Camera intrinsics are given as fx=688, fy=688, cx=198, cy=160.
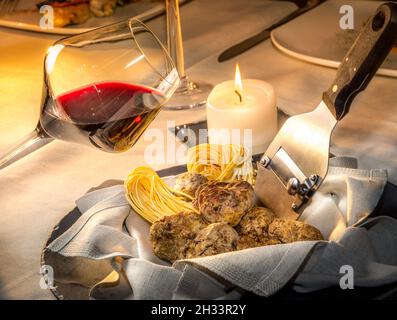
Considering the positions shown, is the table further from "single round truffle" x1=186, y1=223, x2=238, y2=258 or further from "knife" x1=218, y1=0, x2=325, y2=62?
"single round truffle" x1=186, y1=223, x2=238, y2=258

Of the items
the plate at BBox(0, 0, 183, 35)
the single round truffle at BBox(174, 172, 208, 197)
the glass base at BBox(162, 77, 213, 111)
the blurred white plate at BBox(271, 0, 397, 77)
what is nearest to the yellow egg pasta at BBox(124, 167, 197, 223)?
the single round truffle at BBox(174, 172, 208, 197)

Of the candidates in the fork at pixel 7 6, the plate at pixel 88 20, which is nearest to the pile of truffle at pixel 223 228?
the plate at pixel 88 20

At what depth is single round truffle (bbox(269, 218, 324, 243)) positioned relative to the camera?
0.64 m

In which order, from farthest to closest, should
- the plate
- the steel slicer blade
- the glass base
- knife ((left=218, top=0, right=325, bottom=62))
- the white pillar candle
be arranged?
1. the plate
2. knife ((left=218, top=0, right=325, bottom=62))
3. the glass base
4. the white pillar candle
5. the steel slicer blade

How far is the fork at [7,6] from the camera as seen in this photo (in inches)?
60.6

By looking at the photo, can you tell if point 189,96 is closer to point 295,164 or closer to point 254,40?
point 254,40

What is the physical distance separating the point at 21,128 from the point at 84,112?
366 millimetres

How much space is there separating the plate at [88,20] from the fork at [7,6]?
0.02 meters

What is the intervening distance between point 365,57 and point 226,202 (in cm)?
20

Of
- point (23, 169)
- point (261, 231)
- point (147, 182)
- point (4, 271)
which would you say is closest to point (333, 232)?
point (261, 231)

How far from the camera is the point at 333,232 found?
0.68m

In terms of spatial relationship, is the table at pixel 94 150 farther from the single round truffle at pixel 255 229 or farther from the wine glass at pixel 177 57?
the single round truffle at pixel 255 229

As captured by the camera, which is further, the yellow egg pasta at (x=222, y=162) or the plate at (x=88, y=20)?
the plate at (x=88, y=20)

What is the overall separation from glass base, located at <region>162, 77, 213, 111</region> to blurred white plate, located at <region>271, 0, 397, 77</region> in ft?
0.57
